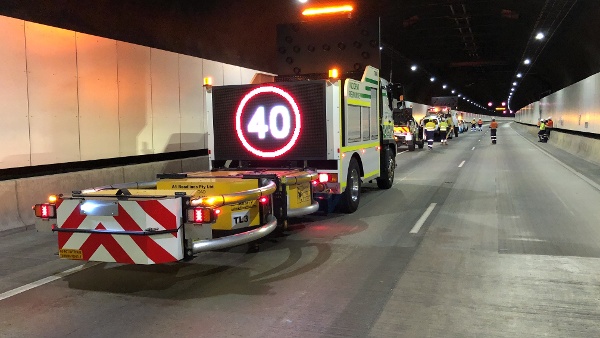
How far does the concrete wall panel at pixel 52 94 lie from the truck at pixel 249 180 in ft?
9.85

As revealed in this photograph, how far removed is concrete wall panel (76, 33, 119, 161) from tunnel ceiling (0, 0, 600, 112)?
0.91 metres

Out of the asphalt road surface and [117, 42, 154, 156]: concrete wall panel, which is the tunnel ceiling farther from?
the asphalt road surface

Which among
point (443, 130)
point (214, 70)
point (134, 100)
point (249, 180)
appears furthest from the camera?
point (443, 130)

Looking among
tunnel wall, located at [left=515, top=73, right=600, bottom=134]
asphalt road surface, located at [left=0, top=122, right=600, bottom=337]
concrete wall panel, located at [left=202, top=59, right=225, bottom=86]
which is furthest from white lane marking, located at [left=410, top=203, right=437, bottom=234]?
tunnel wall, located at [left=515, top=73, right=600, bottom=134]

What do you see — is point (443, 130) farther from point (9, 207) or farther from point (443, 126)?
point (9, 207)

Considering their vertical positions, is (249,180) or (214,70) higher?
(214,70)

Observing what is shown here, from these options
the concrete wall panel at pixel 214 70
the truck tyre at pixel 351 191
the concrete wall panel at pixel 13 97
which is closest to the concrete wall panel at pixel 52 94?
the concrete wall panel at pixel 13 97

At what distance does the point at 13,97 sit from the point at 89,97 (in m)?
1.99

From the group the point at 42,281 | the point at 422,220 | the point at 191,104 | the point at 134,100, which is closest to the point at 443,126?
the point at 191,104

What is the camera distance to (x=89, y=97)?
11.3 m

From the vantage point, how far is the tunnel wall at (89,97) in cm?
948

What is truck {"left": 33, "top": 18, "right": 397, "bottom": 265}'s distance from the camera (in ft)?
18.2

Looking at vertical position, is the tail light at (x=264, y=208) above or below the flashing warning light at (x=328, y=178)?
below

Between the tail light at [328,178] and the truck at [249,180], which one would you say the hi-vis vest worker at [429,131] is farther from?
the tail light at [328,178]
